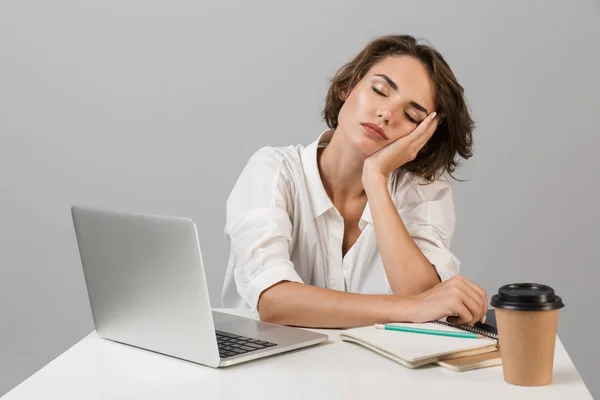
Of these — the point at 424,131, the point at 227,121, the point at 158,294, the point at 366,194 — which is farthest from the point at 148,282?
the point at 227,121

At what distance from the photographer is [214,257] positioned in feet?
10.1

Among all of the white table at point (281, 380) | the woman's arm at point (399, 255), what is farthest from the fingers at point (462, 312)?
the woman's arm at point (399, 255)

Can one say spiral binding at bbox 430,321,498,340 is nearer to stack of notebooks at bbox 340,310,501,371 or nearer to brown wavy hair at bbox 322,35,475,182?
stack of notebooks at bbox 340,310,501,371

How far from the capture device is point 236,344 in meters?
1.32

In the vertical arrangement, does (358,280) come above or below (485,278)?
above

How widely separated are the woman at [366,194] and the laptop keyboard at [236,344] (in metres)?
0.24

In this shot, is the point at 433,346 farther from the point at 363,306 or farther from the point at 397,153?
the point at 397,153

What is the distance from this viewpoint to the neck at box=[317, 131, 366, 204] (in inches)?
76.7

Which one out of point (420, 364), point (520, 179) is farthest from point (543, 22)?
point (420, 364)

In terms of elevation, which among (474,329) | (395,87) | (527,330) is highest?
(395,87)

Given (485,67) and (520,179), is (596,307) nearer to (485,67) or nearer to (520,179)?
(520,179)

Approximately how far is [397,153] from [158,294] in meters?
0.80

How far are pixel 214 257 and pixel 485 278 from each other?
100cm

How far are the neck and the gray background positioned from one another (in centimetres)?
102
